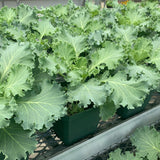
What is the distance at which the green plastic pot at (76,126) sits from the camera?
845mm

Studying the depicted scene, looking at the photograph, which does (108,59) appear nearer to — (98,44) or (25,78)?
(98,44)

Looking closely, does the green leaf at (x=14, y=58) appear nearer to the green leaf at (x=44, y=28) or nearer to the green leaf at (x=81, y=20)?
the green leaf at (x=44, y=28)

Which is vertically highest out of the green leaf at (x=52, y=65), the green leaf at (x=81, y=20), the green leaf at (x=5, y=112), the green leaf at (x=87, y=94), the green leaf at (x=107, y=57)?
the green leaf at (x=81, y=20)

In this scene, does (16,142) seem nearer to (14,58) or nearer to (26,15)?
(14,58)

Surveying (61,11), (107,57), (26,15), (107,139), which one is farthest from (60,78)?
(61,11)

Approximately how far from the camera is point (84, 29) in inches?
50.6

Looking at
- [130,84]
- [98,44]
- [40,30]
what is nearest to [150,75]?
[130,84]

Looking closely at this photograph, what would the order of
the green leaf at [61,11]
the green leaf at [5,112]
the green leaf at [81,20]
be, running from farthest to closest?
the green leaf at [61,11] < the green leaf at [81,20] < the green leaf at [5,112]

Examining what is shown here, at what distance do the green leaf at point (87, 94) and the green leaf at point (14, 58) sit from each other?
0.19 meters

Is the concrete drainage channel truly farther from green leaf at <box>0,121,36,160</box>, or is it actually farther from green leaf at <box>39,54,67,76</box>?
green leaf at <box>39,54,67,76</box>

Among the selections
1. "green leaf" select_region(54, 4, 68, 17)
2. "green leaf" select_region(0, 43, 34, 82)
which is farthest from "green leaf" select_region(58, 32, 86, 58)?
"green leaf" select_region(54, 4, 68, 17)

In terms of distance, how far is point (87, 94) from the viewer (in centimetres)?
77

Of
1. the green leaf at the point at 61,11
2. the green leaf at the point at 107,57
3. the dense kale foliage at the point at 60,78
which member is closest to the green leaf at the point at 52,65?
the dense kale foliage at the point at 60,78

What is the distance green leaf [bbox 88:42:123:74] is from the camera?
3.00ft
